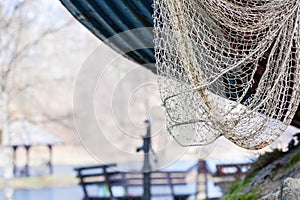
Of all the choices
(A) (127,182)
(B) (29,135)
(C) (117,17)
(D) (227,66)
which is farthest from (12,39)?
(D) (227,66)

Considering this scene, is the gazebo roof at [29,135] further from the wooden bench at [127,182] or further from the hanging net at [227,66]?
the hanging net at [227,66]

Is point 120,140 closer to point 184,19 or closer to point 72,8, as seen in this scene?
point 72,8

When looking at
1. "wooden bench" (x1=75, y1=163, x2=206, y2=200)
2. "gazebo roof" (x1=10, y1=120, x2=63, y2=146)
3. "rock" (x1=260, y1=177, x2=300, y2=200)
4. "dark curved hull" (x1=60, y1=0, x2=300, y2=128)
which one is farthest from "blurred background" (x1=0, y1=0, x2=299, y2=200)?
"rock" (x1=260, y1=177, x2=300, y2=200)

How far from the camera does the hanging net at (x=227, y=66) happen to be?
1249 millimetres

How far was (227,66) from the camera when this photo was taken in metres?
1.31

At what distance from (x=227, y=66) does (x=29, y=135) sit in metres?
8.69

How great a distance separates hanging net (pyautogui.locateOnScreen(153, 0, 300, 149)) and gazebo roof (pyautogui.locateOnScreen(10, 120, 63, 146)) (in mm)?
8370

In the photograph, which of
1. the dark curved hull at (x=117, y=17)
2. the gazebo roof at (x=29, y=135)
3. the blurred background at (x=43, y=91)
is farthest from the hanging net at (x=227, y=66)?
the gazebo roof at (x=29, y=135)

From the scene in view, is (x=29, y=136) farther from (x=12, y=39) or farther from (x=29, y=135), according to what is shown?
(x=12, y=39)

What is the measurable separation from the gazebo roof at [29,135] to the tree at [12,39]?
102cm

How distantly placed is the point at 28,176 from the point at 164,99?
9.59 meters

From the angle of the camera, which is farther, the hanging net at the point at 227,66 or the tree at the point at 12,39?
the tree at the point at 12,39

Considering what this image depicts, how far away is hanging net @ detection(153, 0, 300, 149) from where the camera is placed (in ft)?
4.10

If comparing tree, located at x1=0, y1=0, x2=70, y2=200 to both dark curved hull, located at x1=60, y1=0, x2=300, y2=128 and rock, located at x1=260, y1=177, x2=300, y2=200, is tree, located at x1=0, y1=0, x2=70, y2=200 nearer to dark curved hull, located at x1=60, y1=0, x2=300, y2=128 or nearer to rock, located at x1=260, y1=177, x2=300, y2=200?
dark curved hull, located at x1=60, y1=0, x2=300, y2=128
